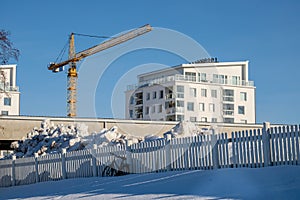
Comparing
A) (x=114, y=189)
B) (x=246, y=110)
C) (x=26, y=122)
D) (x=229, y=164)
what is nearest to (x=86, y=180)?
(x=114, y=189)

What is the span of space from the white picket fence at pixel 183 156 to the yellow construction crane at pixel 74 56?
247ft

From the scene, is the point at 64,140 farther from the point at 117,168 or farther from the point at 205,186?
the point at 205,186

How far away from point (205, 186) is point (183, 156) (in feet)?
12.8

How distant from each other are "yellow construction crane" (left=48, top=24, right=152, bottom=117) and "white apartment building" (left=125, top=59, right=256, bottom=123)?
31.6 feet

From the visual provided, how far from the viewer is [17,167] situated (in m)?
25.6

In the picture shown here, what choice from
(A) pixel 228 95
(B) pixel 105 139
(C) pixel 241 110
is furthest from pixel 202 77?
(B) pixel 105 139

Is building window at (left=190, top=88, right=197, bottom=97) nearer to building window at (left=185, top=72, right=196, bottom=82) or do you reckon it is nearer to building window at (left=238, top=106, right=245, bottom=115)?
building window at (left=185, top=72, right=196, bottom=82)

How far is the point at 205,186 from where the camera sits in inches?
512

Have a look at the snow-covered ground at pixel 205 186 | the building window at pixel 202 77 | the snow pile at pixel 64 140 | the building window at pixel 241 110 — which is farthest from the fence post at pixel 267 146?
the building window at pixel 241 110

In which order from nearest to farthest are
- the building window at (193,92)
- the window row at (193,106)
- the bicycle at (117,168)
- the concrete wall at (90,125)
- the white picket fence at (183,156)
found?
the white picket fence at (183,156), the bicycle at (117,168), the concrete wall at (90,125), the window row at (193,106), the building window at (193,92)

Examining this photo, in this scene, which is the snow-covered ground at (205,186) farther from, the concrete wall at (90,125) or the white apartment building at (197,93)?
the white apartment building at (197,93)

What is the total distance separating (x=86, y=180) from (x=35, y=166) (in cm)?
551

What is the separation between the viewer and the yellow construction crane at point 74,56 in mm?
101500

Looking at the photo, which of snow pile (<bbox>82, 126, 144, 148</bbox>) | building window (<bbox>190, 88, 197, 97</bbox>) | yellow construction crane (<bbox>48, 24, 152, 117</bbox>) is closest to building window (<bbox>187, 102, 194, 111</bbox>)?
building window (<bbox>190, 88, 197, 97</bbox>)
